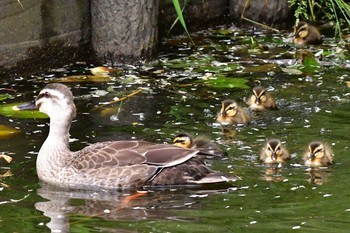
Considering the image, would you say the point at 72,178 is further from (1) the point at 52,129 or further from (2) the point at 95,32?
(2) the point at 95,32

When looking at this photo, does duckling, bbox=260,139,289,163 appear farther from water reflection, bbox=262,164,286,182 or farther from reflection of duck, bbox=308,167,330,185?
reflection of duck, bbox=308,167,330,185

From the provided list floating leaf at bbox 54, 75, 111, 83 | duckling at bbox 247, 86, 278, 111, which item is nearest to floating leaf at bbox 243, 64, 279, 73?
duckling at bbox 247, 86, 278, 111

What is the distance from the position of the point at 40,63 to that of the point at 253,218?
4.24 m

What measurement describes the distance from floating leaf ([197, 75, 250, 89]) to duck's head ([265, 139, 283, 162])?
218 cm

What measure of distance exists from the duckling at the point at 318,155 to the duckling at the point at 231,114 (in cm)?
105

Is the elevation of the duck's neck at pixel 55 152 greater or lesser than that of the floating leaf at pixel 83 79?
greater

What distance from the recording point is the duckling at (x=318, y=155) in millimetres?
7469

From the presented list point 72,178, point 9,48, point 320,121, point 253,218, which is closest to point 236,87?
point 320,121

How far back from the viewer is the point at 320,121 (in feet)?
28.3

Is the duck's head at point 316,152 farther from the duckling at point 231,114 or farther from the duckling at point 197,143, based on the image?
the duckling at point 231,114

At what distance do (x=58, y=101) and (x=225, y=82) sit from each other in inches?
101

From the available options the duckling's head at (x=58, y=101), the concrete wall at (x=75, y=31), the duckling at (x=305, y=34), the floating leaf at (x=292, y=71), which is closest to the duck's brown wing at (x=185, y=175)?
the duckling's head at (x=58, y=101)

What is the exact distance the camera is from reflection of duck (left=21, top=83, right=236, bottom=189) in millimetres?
7164

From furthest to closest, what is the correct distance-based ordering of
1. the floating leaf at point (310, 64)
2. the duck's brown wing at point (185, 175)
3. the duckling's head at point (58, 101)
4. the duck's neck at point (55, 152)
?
the floating leaf at point (310, 64) < the duckling's head at point (58, 101) < the duck's neck at point (55, 152) < the duck's brown wing at point (185, 175)
